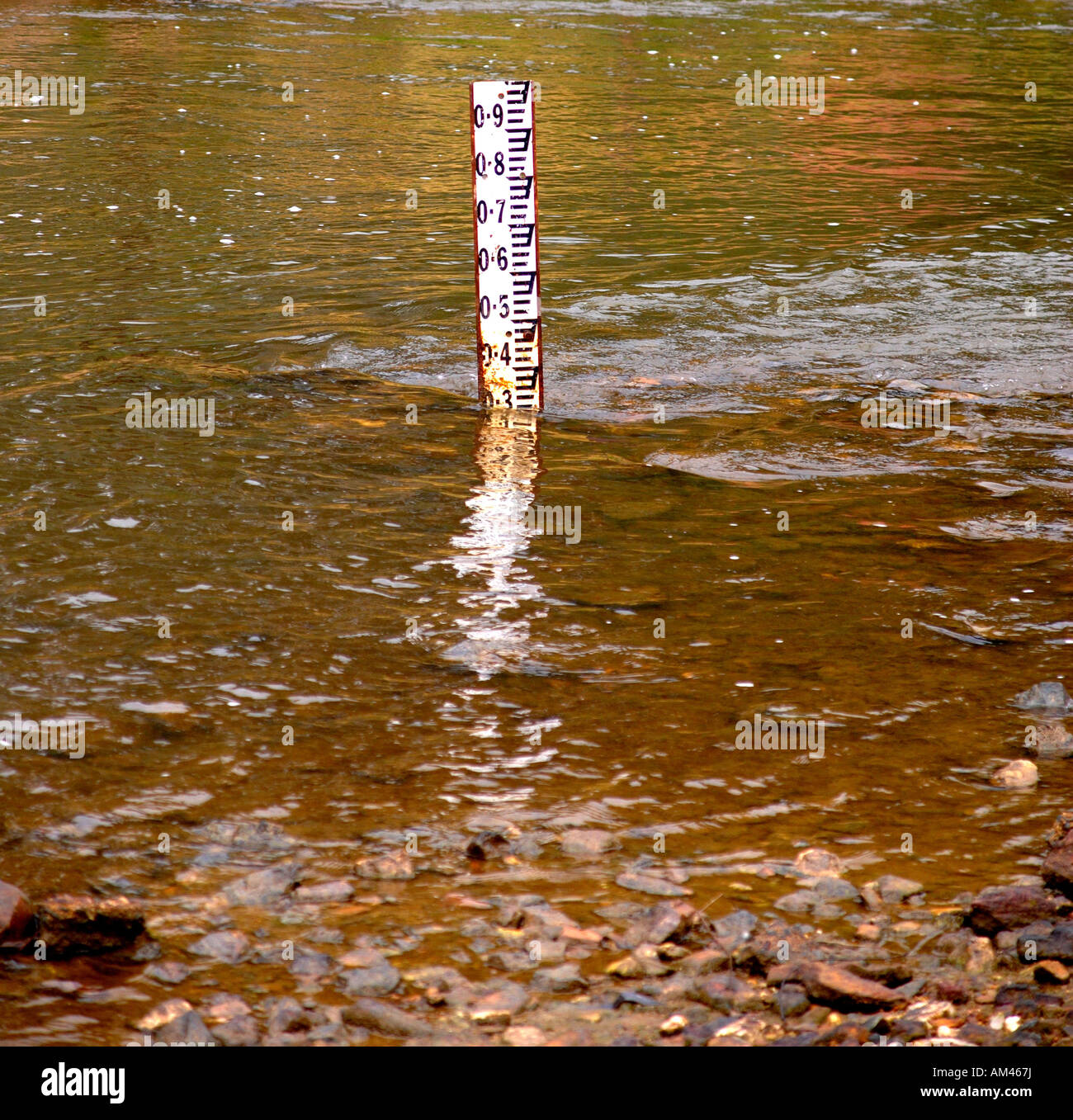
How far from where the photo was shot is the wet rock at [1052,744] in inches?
167

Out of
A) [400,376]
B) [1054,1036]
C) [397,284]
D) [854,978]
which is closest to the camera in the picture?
[1054,1036]

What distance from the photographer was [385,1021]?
309 cm

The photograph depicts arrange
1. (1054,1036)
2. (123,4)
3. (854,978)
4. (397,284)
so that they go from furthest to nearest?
(123,4)
(397,284)
(854,978)
(1054,1036)

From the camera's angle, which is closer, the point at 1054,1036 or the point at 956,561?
the point at 1054,1036

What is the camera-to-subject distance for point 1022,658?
15.9ft

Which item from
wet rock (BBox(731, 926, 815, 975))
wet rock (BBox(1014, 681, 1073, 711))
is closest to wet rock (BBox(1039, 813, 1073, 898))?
wet rock (BBox(731, 926, 815, 975))

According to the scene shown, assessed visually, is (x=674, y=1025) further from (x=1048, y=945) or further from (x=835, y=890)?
(x=1048, y=945)

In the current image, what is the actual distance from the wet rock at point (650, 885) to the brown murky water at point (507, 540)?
0.06 meters

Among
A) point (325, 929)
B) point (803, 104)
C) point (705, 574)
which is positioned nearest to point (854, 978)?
point (325, 929)

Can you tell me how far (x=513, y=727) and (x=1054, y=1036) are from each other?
6.25 ft

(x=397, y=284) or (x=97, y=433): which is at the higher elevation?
(x=397, y=284)

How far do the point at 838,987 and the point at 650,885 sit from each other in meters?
0.62

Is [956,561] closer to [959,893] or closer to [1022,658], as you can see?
[1022,658]

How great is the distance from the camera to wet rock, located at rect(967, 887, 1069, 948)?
339cm
